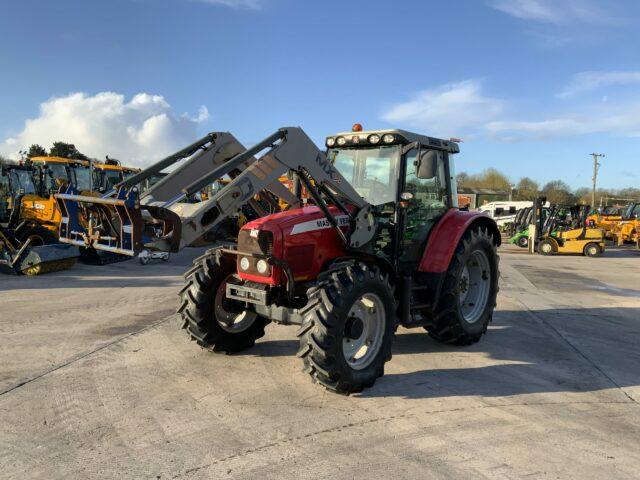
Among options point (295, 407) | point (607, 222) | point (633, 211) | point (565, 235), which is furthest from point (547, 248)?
point (295, 407)

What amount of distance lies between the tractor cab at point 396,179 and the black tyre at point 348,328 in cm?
85

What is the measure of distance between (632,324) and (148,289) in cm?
815

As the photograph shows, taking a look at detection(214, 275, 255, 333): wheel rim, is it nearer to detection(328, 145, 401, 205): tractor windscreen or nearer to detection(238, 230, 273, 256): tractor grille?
detection(238, 230, 273, 256): tractor grille

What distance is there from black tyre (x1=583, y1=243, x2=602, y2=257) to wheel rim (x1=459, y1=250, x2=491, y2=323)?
16.7m

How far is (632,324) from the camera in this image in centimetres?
765

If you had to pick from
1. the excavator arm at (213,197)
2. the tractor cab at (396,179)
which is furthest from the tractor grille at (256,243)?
the tractor cab at (396,179)

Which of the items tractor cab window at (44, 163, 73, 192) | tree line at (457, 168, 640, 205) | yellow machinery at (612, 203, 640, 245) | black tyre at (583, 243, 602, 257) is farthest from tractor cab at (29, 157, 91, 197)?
tree line at (457, 168, 640, 205)

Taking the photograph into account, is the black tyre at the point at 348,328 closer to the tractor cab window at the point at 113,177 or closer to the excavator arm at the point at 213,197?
the excavator arm at the point at 213,197

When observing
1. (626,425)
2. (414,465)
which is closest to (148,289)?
(414,465)

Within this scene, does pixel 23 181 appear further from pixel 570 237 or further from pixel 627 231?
pixel 627 231

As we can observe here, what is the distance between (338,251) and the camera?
4992 millimetres

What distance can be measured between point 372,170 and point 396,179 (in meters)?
0.35

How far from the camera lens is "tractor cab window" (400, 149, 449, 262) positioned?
549cm

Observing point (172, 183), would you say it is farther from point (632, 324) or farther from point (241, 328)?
point (632, 324)
